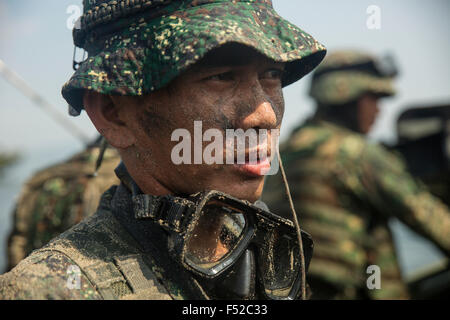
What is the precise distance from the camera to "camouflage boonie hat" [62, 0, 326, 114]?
1676mm

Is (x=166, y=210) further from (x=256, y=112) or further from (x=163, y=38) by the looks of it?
(x=163, y=38)

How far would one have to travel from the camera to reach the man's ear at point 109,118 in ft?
6.38

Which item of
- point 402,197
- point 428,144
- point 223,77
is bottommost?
point 428,144

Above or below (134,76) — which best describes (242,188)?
below

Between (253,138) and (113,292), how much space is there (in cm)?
70

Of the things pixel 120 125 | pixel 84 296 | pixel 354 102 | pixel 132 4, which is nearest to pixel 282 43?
pixel 132 4

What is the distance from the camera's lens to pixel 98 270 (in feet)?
5.71

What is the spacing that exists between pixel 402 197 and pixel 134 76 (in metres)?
3.21

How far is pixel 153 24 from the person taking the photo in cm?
181

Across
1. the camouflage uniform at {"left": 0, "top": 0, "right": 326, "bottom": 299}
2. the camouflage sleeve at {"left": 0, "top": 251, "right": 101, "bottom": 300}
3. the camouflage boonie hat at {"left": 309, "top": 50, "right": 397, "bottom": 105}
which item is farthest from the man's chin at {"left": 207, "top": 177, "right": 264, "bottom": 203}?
the camouflage boonie hat at {"left": 309, "top": 50, "right": 397, "bottom": 105}

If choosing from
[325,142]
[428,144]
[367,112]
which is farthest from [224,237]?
[428,144]

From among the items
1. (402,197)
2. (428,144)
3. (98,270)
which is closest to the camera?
(98,270)

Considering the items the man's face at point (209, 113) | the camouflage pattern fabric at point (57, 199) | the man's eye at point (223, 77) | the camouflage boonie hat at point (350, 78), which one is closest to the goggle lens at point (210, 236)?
the man's face at point (209, 113)
